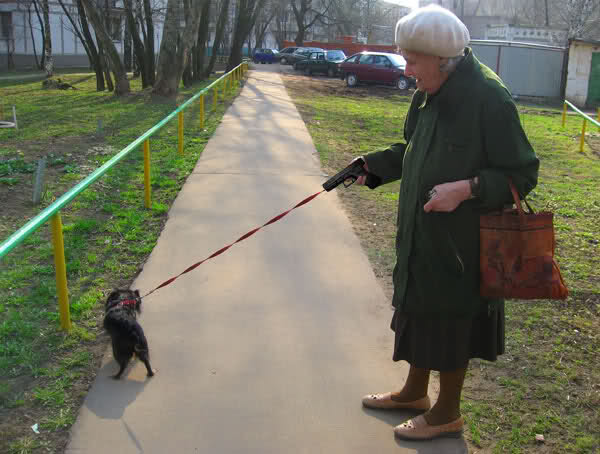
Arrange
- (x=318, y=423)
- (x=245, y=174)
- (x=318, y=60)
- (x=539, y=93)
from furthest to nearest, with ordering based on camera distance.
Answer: (x=318, y=60) < (x=539, y=93) < (x=245, y=174) < (x=318, y=423)

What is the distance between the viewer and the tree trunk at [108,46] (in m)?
17.5

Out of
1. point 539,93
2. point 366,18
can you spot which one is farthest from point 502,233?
point 366,18

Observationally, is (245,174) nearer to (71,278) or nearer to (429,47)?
(71,278)

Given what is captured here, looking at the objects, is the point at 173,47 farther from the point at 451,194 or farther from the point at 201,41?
the point at 451,194

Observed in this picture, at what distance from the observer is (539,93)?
28188mm

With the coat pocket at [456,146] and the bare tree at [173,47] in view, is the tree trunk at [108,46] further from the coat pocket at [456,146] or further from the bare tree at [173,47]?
the coat pocket at [456,146]

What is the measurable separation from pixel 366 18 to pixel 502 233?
2942 inches

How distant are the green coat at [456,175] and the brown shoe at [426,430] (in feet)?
2.03

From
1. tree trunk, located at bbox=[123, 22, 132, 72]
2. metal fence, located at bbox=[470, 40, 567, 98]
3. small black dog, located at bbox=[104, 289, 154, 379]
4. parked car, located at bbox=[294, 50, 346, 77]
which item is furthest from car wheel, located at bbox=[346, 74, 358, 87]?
small black dog, located at bbox=[104, 289, 154, 379]

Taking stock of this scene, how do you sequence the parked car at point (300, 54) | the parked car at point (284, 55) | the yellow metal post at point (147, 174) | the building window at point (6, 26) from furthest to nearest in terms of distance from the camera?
1. the parked car at point (284, 55)
2. the building window at point (6, 26)
3. the parked car at point (300, 54)
4. the yellow metal post at point (147, 174)

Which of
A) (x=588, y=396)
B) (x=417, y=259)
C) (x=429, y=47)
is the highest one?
(x=429, y=47)

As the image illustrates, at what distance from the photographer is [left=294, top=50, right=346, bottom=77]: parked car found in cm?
3569

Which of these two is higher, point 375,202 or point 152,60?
point 152,60

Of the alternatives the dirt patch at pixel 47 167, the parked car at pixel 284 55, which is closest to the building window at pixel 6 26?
the parked car at pixel 284 55
